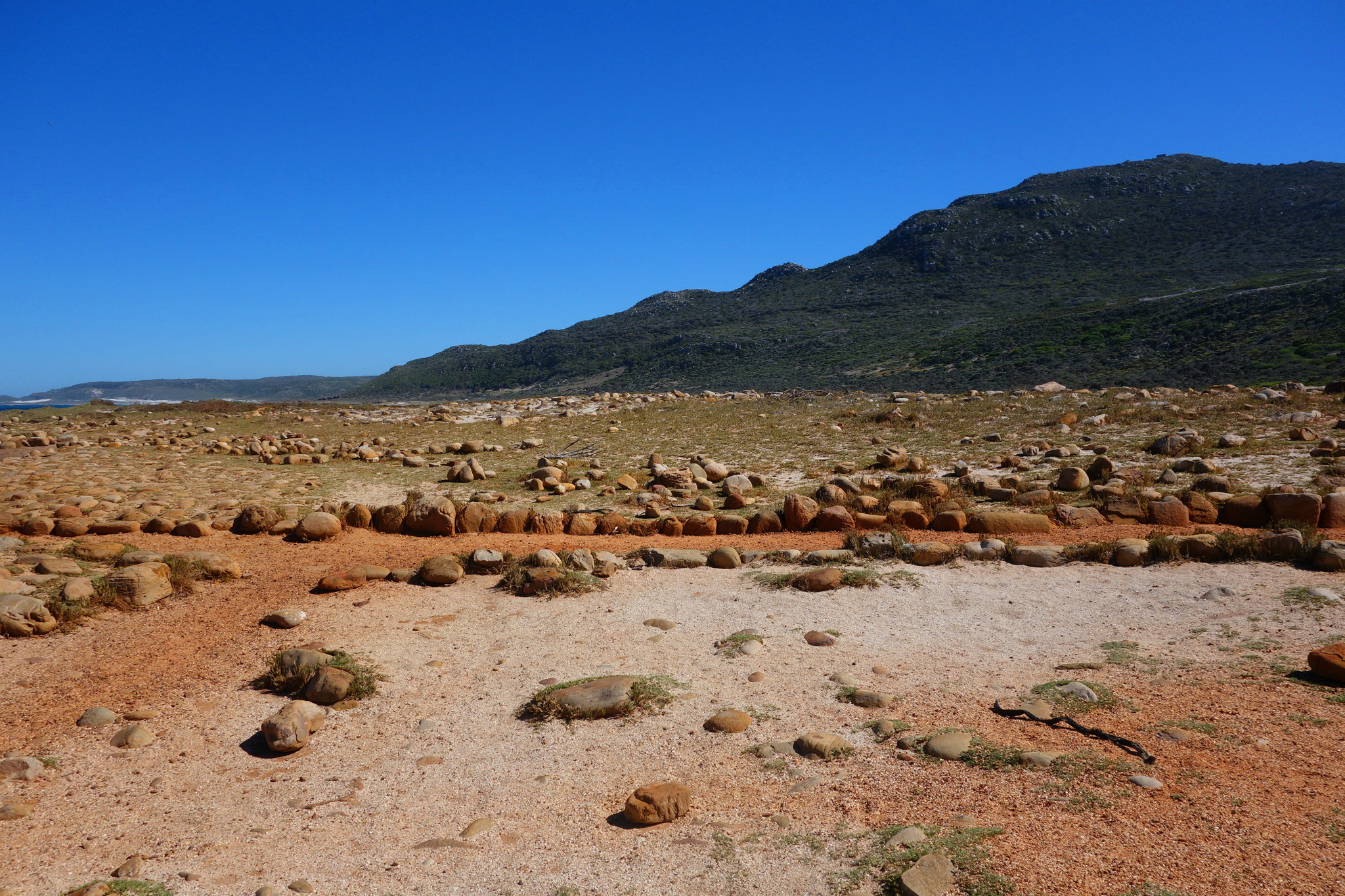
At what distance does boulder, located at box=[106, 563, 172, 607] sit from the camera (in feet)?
24.6

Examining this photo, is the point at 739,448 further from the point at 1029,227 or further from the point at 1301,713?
the point at 1029,227

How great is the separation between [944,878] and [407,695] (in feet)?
13.6

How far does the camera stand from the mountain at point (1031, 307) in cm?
3659

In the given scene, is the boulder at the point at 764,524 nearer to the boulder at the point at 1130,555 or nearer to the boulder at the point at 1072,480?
the boulder at the point at 1130,555

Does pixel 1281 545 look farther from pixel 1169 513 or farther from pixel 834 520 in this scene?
pixel 834 520

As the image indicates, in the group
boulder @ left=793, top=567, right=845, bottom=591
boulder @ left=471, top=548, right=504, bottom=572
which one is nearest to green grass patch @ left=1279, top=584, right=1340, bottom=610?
boulder @ left=793, top=567, right=845, bottom=591

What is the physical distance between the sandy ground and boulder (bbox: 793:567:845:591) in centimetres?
17

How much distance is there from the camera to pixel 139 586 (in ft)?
24.9

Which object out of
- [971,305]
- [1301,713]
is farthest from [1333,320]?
[1301,713]

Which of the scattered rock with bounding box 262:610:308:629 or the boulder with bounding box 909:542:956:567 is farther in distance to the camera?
the boulder with bounding box 909:542:956:567

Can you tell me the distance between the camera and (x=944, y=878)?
338 centimetres

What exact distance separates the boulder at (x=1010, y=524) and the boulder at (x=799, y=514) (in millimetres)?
2059

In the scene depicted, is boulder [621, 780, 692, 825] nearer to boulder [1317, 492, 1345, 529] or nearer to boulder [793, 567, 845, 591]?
boulder [793, 567, 845, 591]

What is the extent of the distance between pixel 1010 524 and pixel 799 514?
2.74m
